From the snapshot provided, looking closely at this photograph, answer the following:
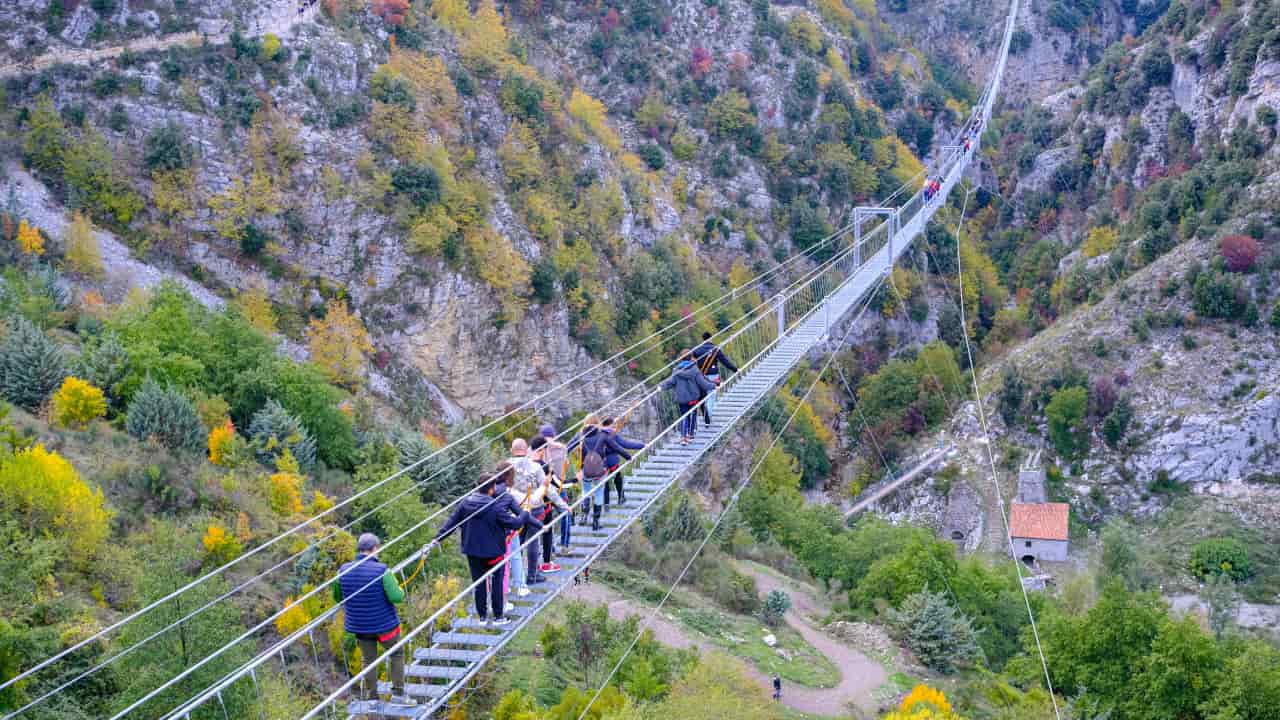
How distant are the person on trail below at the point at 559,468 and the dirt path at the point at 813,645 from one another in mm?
7231

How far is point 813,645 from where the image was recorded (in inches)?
879

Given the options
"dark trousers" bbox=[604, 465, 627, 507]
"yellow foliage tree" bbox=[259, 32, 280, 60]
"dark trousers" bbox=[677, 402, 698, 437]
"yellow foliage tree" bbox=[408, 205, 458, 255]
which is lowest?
"dark trousers" bbox=[604, 465, 627, 507]

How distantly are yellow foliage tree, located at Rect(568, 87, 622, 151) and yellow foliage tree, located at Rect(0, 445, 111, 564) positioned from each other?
1078 inches

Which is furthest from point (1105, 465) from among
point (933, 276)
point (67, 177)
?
point (67, 177)

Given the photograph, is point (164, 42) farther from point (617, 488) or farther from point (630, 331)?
point (617, 488)

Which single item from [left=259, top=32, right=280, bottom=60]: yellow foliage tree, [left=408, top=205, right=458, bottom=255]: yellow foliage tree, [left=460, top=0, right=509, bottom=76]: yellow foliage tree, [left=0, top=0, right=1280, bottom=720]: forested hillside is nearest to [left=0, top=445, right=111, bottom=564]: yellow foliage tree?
[left=0, top=0, right=1280, bottom=720]: forested hillside

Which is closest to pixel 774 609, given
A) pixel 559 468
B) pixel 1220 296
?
pixel 559 468

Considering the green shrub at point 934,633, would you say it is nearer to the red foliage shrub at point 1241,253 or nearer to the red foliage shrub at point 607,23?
the red foliage shrub at point 1241,253

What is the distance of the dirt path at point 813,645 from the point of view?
63.5 ft

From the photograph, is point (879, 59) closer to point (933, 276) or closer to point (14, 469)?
point (933, 276)

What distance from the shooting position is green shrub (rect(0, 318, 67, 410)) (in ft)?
68.9

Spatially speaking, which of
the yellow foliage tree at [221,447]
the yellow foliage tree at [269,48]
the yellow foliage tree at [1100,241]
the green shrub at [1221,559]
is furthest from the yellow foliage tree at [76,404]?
the yellow foliage tree at [1100,241]

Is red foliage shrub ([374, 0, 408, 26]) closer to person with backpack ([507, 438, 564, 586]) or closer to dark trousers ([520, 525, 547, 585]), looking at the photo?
person with backpack ([507, 438, 564, 586])

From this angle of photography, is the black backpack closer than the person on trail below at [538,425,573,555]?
No
